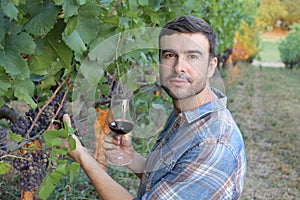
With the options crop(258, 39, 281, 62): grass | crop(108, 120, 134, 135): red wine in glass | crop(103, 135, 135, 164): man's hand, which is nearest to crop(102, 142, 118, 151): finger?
crop(103, 135, 135, 164): man's hand

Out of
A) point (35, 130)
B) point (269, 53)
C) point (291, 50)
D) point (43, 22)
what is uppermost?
point (43, 22)

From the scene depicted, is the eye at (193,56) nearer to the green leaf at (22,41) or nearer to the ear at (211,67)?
the ear at (211,67)

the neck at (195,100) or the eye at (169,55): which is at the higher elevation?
the eye at (169,55)

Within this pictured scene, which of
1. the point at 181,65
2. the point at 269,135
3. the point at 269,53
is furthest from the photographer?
the point at 269,53

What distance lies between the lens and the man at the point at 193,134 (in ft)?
5.55

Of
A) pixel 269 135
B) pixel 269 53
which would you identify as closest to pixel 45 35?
pixel 269 135

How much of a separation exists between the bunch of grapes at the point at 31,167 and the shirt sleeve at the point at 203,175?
0.74m

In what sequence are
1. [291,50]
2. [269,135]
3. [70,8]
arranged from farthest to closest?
1. [291,50]
2. [269,135]
3. [70,8]

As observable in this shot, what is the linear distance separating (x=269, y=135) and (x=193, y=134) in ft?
21.4

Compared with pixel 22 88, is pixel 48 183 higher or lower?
lower

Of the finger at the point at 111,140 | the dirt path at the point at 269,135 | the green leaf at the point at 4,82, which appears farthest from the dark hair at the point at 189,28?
the dirt path at the point at 269,135

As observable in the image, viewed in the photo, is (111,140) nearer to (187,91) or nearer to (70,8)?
(187,91)

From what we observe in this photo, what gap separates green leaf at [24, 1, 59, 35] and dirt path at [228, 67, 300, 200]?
402 centimetres

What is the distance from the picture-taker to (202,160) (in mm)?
1691
